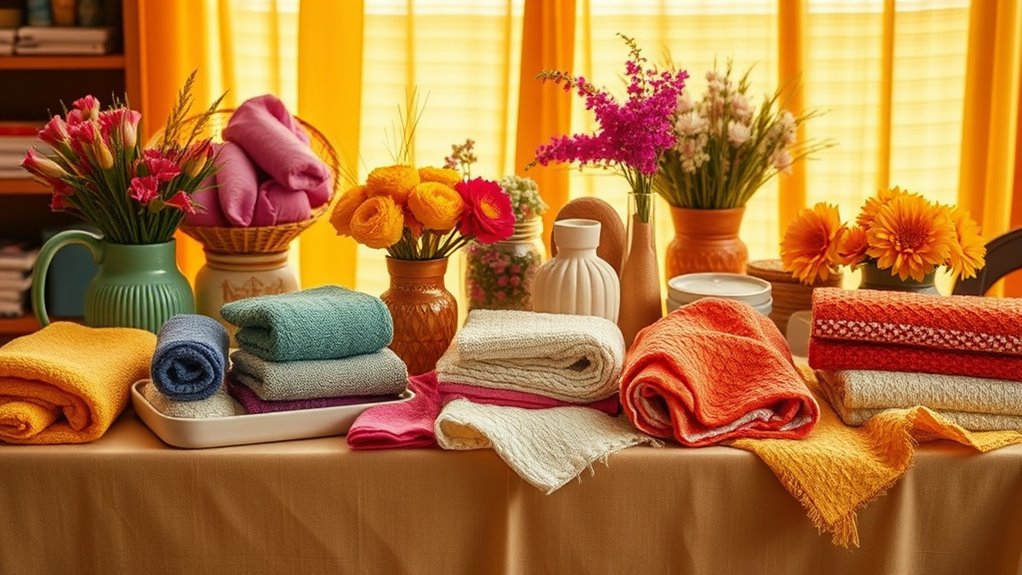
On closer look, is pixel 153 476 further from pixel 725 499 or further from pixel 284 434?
pixel 725 499

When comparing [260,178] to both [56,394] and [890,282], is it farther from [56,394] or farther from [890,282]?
[890,282]

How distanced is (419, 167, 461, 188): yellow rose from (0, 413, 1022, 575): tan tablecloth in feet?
1.47

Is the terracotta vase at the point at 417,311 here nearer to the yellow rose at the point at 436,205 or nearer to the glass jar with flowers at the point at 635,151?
the yellow rose at the point at 436,205

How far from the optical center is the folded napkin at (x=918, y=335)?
1426 mm

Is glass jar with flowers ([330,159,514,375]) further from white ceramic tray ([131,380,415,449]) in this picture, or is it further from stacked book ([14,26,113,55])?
stacked book ([14,26,113,55])

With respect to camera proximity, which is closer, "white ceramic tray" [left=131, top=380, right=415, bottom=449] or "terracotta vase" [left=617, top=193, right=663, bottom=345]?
"white ceramic tray" [left=131, top=380, right=415, bottom=449]

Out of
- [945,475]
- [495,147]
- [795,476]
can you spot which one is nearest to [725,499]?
[795,476]

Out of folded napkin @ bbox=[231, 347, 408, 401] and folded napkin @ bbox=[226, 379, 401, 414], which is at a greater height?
folded napkin @ bbox=[231, 347, 408, 401]

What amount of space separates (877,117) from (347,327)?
2.08 m

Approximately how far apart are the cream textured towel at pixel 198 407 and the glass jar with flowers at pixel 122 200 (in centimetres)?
29

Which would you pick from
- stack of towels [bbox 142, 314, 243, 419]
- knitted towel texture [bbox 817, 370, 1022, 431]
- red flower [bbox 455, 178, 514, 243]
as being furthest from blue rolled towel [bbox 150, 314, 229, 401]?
knitted towel texture [bbox 817, 370, 1022, 431]

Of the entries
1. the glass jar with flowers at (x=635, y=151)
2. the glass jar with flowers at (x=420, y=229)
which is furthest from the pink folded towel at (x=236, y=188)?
the glass jar with flowers at (x=635, y=151)

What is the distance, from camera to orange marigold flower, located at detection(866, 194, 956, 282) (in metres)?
1.62

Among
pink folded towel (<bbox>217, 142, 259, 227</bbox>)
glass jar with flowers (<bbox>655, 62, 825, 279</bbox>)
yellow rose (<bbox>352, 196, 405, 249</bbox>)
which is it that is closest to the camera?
yellow rose (<bbox>352, 196, 405, 249</bbox>)
